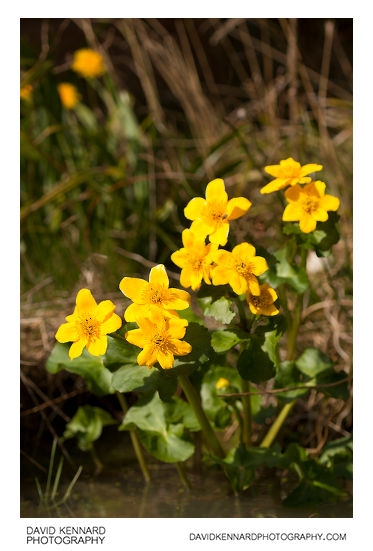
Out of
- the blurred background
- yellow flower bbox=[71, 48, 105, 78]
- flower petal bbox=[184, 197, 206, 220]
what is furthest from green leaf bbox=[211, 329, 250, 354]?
yellow flower bbox=[71, 48, 105, 78]

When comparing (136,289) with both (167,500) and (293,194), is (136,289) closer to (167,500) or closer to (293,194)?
(293,194)

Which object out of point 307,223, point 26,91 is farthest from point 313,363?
point 26,91

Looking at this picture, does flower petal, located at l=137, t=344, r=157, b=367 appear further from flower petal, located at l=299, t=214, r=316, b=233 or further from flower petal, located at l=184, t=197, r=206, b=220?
flower petal, located at l=299, t=214, r=316, b=233

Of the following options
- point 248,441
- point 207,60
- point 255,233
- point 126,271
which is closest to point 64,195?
point 126,271

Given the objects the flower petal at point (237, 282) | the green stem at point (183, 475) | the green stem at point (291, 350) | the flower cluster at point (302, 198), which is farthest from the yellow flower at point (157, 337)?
the green stem at point (183, 475)

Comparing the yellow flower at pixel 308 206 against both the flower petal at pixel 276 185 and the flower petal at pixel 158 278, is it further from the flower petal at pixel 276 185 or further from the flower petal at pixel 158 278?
the flower petal at pixel 158 278
